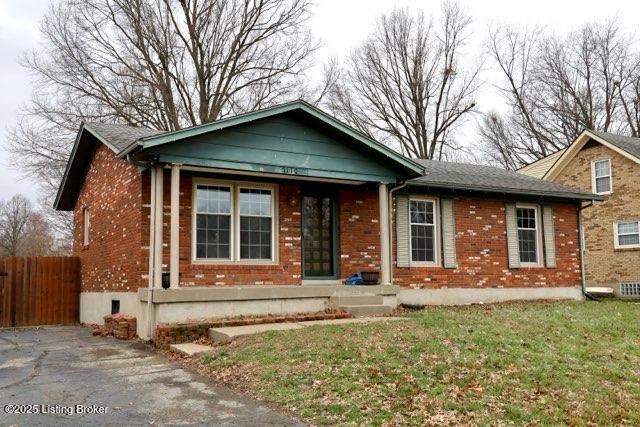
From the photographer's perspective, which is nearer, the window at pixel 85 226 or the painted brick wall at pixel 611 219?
the window at pixel 85 226

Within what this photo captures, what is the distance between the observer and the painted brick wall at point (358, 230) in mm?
13266

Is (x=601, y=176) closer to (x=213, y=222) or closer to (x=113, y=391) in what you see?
(x=213, y=222)

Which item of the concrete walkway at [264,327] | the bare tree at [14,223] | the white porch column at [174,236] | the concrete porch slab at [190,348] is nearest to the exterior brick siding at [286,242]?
the white porch column at [174,236]

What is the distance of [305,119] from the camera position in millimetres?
12156

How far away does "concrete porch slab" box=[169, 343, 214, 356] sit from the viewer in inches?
332

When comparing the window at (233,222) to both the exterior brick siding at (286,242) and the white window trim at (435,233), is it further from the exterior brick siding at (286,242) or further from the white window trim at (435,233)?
the white window trim at (435,233)

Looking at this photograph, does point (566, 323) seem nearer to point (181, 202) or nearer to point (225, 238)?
point (225, 238)

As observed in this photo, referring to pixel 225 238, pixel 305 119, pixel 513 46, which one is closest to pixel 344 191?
pixel 305 119

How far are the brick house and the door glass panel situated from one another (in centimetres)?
3

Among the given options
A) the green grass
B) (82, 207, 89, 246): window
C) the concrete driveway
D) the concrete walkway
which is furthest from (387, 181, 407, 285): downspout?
(82, 207, 89, 246): window

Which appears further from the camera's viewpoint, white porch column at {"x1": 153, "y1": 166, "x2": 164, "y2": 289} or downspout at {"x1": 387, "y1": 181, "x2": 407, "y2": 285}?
downspout at {"x1": 387, "y1": 181, "x2": 407, "y2": 285}

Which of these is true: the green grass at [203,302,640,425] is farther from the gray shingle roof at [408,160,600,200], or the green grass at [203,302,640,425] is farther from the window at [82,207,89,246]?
the window at [82,207,89,246]

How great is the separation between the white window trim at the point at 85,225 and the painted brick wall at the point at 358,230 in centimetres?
693

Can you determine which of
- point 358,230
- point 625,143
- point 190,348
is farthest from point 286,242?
point 625,143
